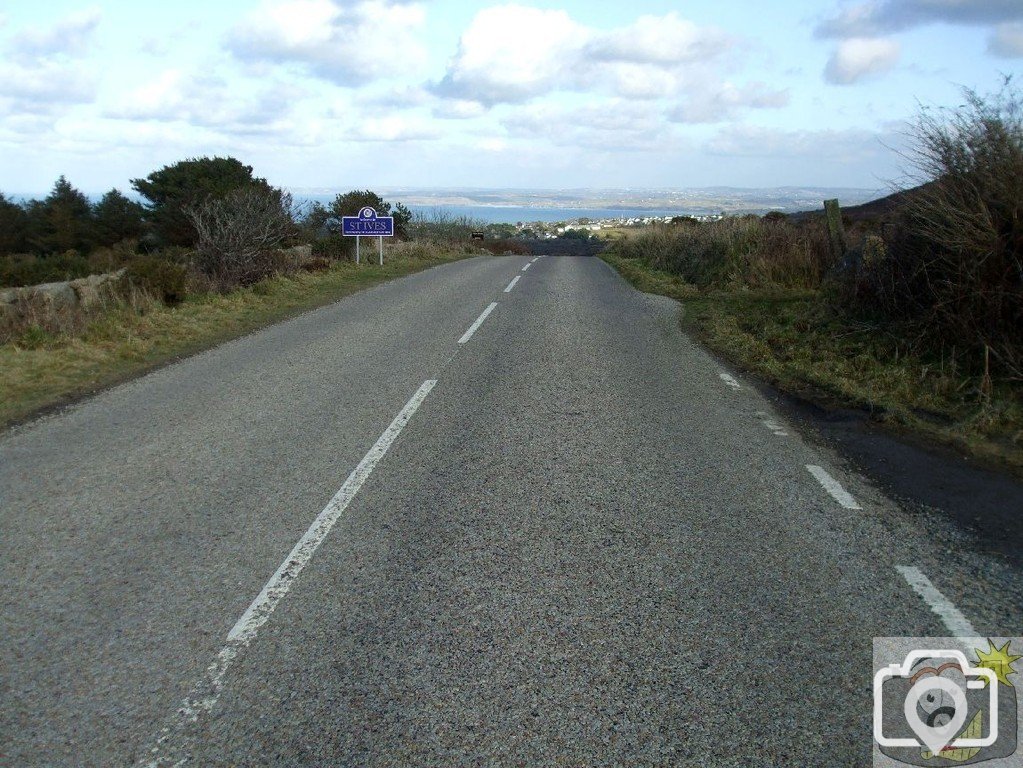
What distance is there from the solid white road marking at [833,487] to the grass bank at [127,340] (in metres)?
7.59

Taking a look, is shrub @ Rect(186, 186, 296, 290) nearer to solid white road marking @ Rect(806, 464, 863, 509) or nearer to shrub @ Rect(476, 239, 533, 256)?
solid white road marking @ Rect(806, 464, 863, 509)

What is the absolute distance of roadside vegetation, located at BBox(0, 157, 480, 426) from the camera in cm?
1065

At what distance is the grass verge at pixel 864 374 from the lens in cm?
701

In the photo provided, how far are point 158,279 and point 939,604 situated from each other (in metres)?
15.1

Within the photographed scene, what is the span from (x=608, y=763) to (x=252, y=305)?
1482 centimetres

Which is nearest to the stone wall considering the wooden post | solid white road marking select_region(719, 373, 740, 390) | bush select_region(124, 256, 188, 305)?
bush select_region(124, 256, 188, 305)

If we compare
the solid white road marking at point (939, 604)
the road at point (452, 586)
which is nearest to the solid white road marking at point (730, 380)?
the road at point (452, 586)

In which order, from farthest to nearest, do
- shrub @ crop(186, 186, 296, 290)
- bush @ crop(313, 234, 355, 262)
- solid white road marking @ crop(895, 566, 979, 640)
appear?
bush @ crop(313, 234, 355, 262) < shrub @ crop(186, 186, 296, 290) < solid white road marking @ crop(895, 566, 979, 640)

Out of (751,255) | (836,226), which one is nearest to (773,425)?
(836,226)

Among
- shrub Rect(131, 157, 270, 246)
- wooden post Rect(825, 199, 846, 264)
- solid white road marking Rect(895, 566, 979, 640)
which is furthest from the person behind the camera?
shrub Rect(131, 157, 270, 246)

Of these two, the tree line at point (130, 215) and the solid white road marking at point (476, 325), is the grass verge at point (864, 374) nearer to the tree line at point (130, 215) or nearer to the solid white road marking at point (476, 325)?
→ the solid white road marking at point (476, 325)

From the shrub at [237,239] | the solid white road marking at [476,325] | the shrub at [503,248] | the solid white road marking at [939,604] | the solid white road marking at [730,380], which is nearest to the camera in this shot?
the solid white road marking at [939,604]

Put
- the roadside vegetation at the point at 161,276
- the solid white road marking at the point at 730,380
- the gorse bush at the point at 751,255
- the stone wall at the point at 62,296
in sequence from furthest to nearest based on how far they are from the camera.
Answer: the gorse bush at the point at 751,255
the stone wall at the point at 62,296
the roadside vegetation at the point at 161,276
the solid white road marking at the point at 730,380

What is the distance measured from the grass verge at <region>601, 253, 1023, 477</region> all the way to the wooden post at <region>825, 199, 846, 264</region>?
1143 millimetres
